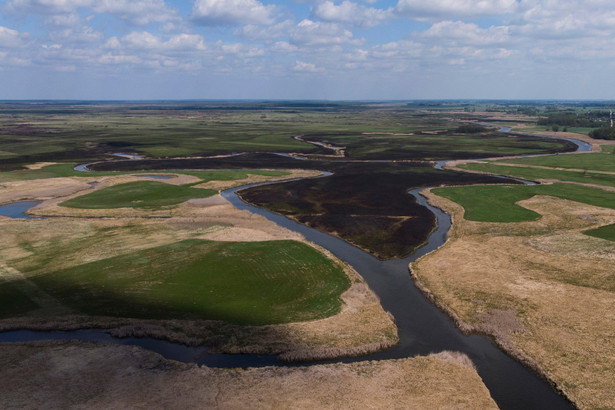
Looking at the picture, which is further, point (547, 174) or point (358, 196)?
point (547, 174)

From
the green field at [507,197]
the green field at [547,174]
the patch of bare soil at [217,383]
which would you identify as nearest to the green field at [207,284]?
the patch of bare soil at [217,383]

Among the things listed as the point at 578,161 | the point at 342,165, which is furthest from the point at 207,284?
the point at 578,161

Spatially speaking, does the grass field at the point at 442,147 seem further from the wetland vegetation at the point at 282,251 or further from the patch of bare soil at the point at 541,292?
the patch of bare soil at the point at 541,292

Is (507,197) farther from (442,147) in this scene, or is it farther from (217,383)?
(442,147)

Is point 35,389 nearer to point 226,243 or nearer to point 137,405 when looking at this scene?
point 137,405

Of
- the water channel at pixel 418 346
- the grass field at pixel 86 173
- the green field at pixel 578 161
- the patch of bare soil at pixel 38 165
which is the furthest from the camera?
the patch of bare soil at pixel 38 165

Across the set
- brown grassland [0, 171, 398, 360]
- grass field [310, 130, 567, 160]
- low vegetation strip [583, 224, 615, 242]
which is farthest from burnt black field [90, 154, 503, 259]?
low vegetation strip [583, 224, 615, 242]

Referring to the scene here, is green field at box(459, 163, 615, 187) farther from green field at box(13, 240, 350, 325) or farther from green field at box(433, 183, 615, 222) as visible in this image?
green field at box(13, 240, 350, 325)
